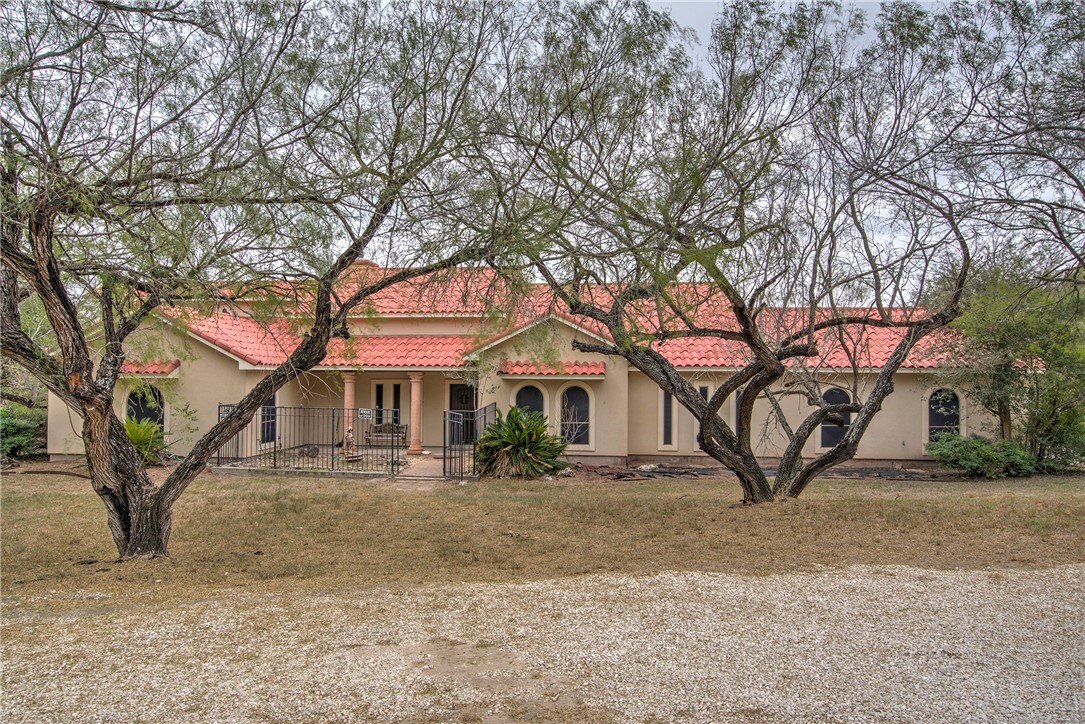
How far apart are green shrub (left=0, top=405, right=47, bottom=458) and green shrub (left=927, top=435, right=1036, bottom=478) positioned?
2267 centimetres

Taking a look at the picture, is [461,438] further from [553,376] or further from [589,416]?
[589,416]

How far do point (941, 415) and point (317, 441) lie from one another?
16.7 m

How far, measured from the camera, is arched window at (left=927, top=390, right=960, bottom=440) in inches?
738

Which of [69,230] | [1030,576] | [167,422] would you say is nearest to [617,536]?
[1030,576]

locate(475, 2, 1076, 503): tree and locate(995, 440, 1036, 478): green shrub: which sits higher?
locate(475, 2, 1076, 503): tree

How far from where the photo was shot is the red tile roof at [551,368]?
18.0 metres

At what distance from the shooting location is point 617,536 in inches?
372

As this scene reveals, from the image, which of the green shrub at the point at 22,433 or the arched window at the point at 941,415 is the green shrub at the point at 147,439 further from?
the arched window at the point at 941,415

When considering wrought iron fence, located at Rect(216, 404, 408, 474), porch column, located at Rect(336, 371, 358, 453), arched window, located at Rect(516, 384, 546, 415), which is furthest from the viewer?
porch column, located at Rect(336, 371, 358, 453)

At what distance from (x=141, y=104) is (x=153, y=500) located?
13.6ft

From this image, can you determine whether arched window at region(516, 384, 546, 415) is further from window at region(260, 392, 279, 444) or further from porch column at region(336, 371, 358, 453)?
window at region(260, 392, 279, 444)

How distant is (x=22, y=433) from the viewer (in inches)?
737

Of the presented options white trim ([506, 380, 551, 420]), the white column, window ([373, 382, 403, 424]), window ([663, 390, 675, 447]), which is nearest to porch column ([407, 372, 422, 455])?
the white column

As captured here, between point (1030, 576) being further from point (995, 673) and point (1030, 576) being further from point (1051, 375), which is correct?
point (1051, 375)
